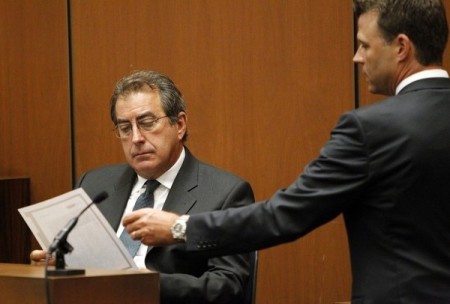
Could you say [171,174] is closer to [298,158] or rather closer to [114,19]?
[298,158]

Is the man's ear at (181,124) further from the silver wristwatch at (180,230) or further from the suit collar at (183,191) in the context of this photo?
the silver wristwatch at (180,230)

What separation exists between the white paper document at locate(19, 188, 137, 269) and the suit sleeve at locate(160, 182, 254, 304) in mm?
259

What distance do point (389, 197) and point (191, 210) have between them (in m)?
1.14

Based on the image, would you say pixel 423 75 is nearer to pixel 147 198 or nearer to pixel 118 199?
pixel 147 198

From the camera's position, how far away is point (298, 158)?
4.57 m

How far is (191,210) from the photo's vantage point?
3.39 m

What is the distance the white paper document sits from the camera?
289cm

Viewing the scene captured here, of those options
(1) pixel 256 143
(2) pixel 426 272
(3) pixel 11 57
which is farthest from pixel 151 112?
(3) pixel 11 57

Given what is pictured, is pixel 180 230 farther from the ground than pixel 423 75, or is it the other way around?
pixel 423 75

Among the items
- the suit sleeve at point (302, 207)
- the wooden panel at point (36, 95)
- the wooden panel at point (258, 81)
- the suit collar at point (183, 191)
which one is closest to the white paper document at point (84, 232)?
the suit sleeve at point (302, 207)

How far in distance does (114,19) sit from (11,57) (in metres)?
0.73

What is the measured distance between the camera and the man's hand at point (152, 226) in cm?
259

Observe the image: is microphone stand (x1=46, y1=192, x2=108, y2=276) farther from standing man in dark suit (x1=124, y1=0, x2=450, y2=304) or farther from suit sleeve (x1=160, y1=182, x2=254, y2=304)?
suit sleeve (x1=160, y1=182, x2=254, y2=304)

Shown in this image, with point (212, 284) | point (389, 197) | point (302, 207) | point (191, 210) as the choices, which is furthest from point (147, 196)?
point (389, 197)
